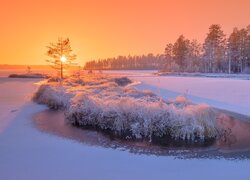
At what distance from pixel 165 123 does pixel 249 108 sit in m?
6.76

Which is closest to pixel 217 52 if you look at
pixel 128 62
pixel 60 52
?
pixel 60 52

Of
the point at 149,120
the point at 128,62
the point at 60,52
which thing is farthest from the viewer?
the point at 128,62

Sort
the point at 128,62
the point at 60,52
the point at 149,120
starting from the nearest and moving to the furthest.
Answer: the point at 149,120
the point at 60,52
the point at 128,62

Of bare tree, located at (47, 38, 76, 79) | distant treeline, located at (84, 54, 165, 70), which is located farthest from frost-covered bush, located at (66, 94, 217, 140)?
distant treeline, located at (84, 54, 165, 70)

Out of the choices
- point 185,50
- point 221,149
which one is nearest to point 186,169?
point 221,149

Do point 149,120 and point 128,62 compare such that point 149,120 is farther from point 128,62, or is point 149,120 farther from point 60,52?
point 128,62

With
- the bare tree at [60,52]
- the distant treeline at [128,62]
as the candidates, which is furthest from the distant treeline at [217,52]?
the distant treeline at [128,62]

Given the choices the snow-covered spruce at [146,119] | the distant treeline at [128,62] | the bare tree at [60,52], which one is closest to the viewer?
the snow-covered spruce at [146,119]

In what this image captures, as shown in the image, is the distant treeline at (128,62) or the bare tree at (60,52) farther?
the distant treeline at (128,62)

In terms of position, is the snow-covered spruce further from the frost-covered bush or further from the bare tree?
the bare tree

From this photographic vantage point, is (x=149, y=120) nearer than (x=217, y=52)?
Yes

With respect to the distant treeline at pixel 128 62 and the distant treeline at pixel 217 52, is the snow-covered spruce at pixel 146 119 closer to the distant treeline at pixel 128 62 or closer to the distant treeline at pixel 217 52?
A: the distant treeline at pixel 217 52

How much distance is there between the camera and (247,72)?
59.2 metres

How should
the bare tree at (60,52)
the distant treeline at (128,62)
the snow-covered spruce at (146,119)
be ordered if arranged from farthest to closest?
the distant treeline at (128,62) < the bare tree at (60,52) < the snow-covered spruce at (146,119)
